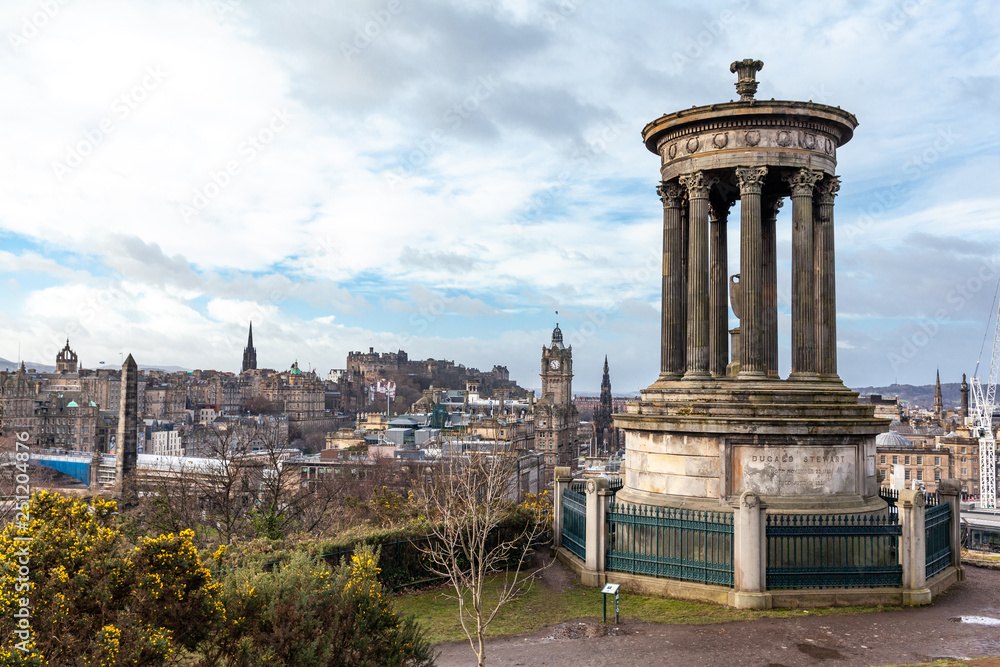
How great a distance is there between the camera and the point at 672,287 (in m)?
20.3

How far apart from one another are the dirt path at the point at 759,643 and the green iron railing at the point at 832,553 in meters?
0.81

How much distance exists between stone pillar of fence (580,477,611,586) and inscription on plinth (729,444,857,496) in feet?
8.79

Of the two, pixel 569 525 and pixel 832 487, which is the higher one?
pixel 832 487

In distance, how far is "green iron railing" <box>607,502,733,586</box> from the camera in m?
15.6

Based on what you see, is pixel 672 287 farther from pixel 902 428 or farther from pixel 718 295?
pixel 902 428

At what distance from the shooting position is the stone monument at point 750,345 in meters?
17.0

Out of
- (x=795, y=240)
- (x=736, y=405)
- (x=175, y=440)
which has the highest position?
(x=795, y=240)

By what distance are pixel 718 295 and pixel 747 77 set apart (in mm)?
5491

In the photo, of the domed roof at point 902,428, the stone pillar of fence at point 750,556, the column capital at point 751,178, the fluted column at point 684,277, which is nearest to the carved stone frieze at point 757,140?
the column capital at point 751,178

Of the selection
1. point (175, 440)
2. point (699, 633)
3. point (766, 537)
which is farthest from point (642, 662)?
point (175, 440)

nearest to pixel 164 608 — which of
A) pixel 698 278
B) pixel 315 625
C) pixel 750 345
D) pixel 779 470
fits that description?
pixel 315 625

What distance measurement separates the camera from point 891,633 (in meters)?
13.8

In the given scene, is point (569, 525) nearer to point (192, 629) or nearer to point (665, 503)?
point (665, 503)

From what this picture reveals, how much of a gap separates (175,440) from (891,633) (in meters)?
177
